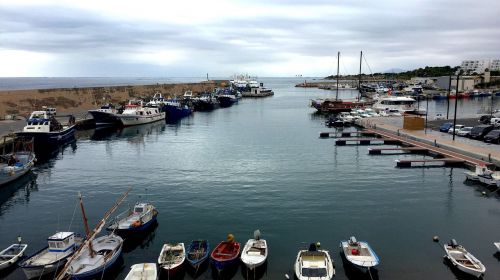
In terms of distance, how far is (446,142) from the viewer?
196 ft

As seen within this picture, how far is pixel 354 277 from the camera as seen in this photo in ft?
81.8

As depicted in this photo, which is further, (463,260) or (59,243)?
(59,243)

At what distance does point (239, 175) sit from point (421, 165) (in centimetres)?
2349

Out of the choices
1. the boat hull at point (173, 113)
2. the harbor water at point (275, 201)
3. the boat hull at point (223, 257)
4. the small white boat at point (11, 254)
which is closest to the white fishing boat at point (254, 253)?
the boat hull at point (223, 257)

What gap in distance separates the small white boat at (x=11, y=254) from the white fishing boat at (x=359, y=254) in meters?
21.3

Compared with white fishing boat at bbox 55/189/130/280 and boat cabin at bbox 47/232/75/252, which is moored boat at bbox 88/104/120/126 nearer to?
white fishing boat at bbox 55/189/130/280

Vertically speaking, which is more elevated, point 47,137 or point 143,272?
point 47,137

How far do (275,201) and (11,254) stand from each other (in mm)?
21568

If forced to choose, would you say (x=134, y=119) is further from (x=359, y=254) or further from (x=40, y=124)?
(x=359, y=254)

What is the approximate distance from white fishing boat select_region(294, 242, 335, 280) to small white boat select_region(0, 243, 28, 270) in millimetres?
18090

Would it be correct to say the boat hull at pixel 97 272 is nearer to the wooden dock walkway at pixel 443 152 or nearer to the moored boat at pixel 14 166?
the moored boat at pixel 14 166

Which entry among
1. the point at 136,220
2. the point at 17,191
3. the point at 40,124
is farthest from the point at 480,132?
the point at 40,124

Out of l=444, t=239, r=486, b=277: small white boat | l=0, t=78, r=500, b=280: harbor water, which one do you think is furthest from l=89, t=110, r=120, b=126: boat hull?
l=444, t=239, r=486, b=277: small white boat

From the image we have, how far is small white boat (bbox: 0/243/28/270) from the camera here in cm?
2591
